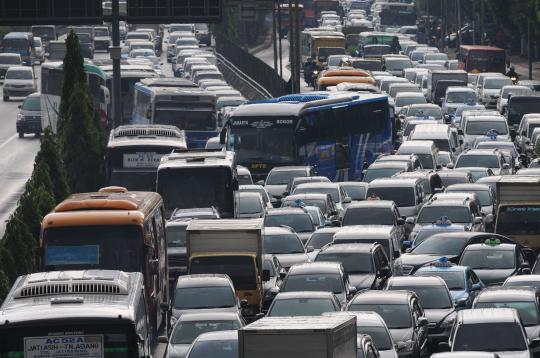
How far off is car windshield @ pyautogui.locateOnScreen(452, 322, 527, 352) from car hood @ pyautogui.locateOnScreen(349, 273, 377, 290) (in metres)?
6.95

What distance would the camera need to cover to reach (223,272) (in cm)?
3669

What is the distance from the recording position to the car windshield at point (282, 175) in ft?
175

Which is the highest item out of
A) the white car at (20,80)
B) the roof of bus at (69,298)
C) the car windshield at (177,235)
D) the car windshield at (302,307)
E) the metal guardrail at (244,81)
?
the roof of bus at (69,298)

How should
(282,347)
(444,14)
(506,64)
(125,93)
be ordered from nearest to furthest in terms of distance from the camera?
(282,347) → (125,93) → (506,64) → (444,14)

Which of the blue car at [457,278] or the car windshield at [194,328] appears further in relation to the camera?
the blue car at [457,278]

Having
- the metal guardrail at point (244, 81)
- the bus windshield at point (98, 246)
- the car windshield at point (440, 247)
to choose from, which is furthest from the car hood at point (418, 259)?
the metal guardrail at point (244, 81)

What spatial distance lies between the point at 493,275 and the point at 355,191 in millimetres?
14094

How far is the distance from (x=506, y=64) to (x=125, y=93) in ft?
96.6

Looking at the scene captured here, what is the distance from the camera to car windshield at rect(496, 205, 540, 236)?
42812mm

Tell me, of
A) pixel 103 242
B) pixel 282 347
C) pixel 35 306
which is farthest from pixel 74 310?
pixel 103 242

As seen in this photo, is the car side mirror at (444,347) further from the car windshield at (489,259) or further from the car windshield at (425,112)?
the car windshield at (425,112)

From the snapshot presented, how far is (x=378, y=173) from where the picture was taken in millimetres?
53781

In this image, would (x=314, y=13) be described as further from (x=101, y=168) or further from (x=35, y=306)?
(x=35, y=306)

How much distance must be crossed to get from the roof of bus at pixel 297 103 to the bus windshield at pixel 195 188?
400 inches
